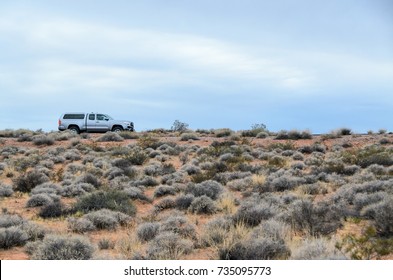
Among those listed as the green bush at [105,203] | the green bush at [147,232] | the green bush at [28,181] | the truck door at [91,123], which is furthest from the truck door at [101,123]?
the green bush at [147,232]

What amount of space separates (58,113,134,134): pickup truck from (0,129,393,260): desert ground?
12.6 metres

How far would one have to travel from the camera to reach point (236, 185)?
713 inches

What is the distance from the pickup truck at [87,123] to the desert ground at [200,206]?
12.6m

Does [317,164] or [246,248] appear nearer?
[246,248]

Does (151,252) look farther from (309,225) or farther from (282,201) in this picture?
(282,201)

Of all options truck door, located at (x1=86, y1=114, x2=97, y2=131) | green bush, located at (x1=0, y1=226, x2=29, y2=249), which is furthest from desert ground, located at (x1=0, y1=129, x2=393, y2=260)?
truck door, located at (x1=86, y1=114, x2=97, y2=131)

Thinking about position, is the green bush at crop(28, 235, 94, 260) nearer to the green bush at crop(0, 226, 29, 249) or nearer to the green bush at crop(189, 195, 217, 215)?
the green bush at crop(0, 226, 29, 249)

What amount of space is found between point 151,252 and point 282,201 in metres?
6.10

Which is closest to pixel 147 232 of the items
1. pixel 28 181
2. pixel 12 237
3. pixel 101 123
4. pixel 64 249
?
pixel 64 249

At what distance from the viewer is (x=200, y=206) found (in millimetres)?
14234

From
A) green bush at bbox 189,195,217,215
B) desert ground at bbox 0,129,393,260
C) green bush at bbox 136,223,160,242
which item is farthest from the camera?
green bush at bbox 189,195,217,215

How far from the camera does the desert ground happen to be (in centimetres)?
888

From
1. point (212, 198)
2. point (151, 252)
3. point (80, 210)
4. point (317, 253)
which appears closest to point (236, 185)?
point (212, 198)

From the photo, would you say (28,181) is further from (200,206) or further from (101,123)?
(101,123)
